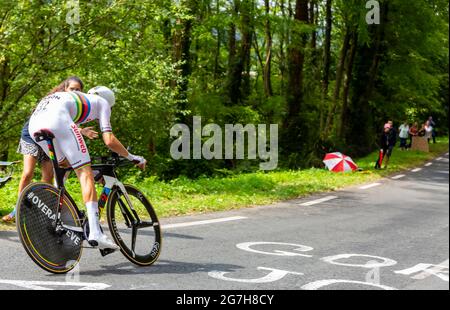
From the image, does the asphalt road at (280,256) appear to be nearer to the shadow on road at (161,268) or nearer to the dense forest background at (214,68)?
the shadow on road at (161,268)

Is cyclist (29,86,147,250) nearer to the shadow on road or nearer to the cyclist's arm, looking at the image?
the cyclist's arm

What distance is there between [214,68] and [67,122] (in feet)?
82.4

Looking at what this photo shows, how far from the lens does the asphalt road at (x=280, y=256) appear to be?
15.2 ft

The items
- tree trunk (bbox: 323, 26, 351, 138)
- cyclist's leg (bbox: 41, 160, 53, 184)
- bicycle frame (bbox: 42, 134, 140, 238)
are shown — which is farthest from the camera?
tree trunk (bbox: 323, 26, 351, 138)

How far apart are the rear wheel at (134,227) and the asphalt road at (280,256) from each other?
0.13m

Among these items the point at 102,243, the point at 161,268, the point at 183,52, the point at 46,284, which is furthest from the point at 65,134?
the point at 183,52

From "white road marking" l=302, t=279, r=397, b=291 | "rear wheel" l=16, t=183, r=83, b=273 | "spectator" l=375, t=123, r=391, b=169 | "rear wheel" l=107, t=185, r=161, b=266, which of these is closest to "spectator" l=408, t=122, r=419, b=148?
"spectator" l=375, t=123, r=391, b=169

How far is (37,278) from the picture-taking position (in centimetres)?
439

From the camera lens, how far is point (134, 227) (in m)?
5.11

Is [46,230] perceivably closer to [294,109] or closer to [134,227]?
[134,227]

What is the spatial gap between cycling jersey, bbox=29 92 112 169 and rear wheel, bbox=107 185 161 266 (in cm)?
51

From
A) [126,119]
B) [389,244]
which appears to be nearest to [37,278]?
[389,244]

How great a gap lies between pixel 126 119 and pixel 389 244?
8.63 metres

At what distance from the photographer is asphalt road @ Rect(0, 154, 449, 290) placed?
4629mm
